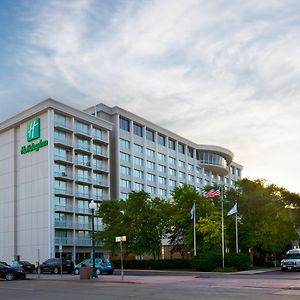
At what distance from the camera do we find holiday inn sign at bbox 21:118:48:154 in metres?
75.4

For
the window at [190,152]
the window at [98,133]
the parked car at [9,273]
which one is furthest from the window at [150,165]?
the parked car at [9,273]

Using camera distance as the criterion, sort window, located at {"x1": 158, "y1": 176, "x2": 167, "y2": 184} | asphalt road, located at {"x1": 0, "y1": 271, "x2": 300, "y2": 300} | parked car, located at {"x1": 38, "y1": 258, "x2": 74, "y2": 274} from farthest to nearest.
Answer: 1. window, located at {"x1": 158, "y1": 176, "x2": 167, "y2": 184}
2. parked car, located at {"x1": 38, "y1": 258, "x2": 74, "y2": 274}
3. asphalt road, located at {"x1": 0, "y1": 271, "x2": 300, "y2": 300}

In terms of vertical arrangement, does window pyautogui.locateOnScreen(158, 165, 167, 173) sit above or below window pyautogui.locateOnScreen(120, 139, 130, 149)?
below

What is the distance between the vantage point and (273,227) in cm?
5556

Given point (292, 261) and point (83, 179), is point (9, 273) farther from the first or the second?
point (83, 179)

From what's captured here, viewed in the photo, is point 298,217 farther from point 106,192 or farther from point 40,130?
point 40,130

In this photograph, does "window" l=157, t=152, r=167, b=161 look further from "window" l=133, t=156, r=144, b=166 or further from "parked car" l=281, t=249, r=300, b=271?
"parked car" l=281, t=249, r=300, b=271

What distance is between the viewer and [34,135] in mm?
76375

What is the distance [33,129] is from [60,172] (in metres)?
7.99

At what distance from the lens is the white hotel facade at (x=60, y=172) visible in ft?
243

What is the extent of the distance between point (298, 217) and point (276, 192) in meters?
8.05

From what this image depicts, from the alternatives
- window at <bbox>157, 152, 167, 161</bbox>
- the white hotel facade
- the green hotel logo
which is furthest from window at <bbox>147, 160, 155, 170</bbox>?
the green hotel logo

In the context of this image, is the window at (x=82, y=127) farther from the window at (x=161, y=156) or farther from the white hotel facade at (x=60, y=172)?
the window at (x=161, y=156)

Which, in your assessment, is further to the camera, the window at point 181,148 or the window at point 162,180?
the window at point 181,148
